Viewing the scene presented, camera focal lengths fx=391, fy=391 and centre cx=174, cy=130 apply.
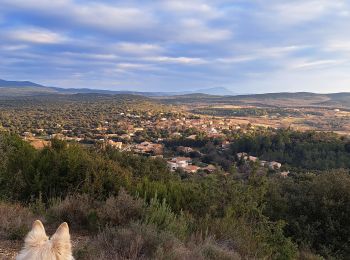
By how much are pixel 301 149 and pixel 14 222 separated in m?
35.4

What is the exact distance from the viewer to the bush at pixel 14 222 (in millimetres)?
5523

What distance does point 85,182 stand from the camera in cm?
854

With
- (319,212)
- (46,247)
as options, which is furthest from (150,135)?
(46,247)

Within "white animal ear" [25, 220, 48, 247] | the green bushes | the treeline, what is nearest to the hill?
the treeline

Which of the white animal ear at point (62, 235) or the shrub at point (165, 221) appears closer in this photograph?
the white animal ear at point (62, 235)

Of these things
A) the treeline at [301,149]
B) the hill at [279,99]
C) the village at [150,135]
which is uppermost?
the hill at [279,99]

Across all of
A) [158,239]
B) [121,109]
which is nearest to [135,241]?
[158,239]

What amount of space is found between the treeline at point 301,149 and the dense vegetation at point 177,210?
768 inches

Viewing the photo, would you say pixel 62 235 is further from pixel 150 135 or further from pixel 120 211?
pixel 150 135

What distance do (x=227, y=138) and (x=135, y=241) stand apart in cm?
4846

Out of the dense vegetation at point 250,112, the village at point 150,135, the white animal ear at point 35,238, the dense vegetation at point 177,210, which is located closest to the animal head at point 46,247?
the white animal ear at point 35,238

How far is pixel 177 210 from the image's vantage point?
7715 millimetres

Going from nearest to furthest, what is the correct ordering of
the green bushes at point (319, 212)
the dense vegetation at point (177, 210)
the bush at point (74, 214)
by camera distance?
the dense vegetation at point (177, 210) < the bush at point (74, 214) < the green bushes at point (319, 212)

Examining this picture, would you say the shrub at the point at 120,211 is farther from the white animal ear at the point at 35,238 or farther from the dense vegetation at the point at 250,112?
the dense vegetation at the point at 250,112
